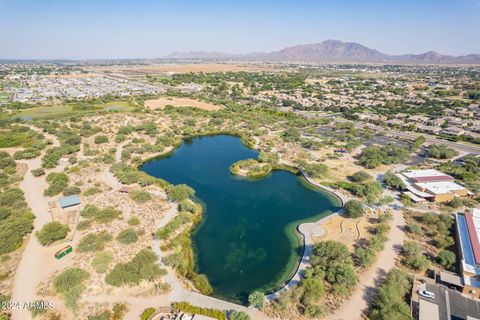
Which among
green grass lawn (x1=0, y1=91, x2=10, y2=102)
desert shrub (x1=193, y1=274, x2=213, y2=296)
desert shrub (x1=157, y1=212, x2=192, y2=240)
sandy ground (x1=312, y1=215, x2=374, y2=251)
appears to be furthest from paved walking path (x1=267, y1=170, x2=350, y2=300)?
green grass lawn (x1=0, y1=91, x2=10, y2=102)

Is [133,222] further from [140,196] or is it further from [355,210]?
[355,210]

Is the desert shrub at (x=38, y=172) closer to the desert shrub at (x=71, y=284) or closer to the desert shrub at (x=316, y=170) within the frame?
the desert shrub at (x=71, y=284)

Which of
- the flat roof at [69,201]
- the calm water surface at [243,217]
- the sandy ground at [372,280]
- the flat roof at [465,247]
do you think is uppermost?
the flat roof at [465,247]

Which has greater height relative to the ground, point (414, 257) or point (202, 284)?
point (414, 257)

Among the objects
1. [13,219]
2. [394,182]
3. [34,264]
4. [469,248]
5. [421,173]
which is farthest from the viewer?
[421,173]

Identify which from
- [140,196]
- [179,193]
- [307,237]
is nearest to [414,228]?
[307,237]

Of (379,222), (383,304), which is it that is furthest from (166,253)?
(379,222)

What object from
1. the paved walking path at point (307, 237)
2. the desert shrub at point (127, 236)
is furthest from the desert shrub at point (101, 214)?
the paved walking path at point (307, 237)

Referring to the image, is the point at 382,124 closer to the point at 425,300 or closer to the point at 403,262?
the point at 403,262
